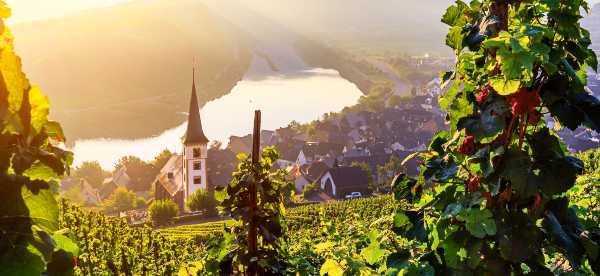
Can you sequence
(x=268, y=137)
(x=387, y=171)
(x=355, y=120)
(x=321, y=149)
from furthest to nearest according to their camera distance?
(x=355, y=120), (x=268, y=137), (x=321, y=149), (x=387, y=171)

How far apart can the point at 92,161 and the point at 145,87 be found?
158 ft

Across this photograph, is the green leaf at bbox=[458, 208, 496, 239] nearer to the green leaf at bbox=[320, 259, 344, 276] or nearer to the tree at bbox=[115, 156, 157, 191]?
the green leaf at bbox=[320, 259, 344, 276]

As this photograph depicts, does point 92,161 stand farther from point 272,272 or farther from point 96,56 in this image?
point 272,272

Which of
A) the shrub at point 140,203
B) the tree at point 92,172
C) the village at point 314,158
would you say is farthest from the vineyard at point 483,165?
the tree at point 92,172

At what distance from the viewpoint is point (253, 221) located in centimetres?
488

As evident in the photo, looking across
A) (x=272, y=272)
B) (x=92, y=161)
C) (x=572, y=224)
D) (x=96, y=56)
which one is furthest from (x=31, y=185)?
(x=96, y=56)

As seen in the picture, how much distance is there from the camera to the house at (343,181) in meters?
68.5

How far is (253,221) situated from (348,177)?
65370mm

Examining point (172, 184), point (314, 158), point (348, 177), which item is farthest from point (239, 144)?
point (348, 177)

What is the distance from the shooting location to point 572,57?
8.50ft

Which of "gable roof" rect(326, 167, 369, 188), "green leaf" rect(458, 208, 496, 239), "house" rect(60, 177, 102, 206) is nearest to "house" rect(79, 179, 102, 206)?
"house" rect(60, 177, 102, 206)

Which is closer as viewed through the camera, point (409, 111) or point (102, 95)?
point (409, 111)

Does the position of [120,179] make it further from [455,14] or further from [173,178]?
[455,14]

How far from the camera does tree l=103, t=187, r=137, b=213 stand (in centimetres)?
7431
